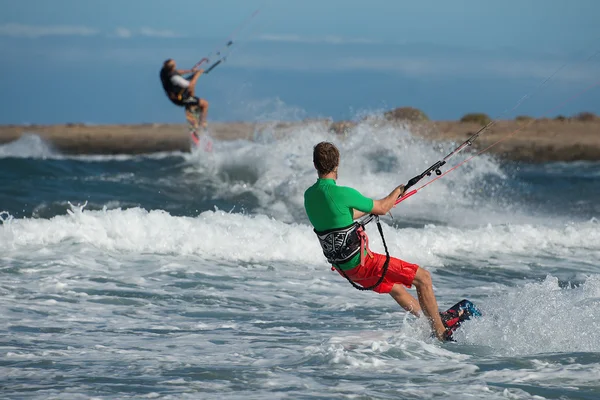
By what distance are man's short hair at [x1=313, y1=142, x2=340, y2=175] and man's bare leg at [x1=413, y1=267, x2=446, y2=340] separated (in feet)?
3.68

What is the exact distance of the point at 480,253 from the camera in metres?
12.9

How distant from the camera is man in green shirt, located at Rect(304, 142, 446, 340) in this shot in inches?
258

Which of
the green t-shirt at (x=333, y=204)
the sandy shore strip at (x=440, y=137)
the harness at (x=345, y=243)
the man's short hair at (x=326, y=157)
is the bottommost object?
the harness at (x=345, y=243)

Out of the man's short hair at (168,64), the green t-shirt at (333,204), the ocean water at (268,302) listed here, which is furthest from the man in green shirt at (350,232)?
the man's short hair at (168,64)

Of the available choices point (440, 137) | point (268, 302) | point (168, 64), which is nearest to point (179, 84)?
point (168, 64)

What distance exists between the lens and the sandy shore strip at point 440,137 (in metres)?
32.6

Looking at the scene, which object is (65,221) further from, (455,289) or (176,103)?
(176,103)

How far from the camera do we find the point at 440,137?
34000 millimetres

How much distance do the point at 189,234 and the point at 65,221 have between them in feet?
5.17

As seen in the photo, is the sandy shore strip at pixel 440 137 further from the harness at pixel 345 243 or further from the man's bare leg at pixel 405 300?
the harness at pixel 345 243

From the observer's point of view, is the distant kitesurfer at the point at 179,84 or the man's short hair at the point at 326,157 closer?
the man's short hair at the point at 326,157

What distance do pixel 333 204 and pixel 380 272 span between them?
69 centimetres

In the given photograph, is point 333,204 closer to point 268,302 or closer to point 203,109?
point 268,302

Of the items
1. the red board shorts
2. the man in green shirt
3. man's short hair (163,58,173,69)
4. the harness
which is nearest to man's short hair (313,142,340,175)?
the man in green shirt
